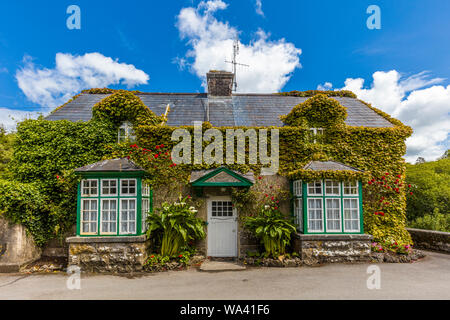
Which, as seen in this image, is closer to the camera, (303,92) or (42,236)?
(42,236)

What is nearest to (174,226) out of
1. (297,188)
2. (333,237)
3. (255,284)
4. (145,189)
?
(145,189)

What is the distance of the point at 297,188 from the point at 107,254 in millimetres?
6472

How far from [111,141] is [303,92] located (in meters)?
A: 10.2

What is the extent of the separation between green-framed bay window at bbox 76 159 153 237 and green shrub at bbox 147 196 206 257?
52 cm

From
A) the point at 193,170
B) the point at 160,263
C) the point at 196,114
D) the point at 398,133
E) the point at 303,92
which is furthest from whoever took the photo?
the point at 303,92

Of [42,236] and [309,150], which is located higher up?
[309,150]

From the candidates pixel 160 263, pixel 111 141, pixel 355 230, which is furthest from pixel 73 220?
pixel 355 230

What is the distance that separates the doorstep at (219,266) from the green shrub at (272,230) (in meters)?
1.12

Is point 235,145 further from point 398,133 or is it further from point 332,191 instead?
point 398,133

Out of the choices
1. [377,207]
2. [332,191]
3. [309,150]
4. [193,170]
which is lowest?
[377,207]

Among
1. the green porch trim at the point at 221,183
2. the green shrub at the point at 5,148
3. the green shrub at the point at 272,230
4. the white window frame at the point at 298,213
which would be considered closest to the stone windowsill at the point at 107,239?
the green porch trim at the point at 221,183

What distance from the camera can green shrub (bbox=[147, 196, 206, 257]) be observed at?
26.0 feet

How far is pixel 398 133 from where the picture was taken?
961 centimetres
